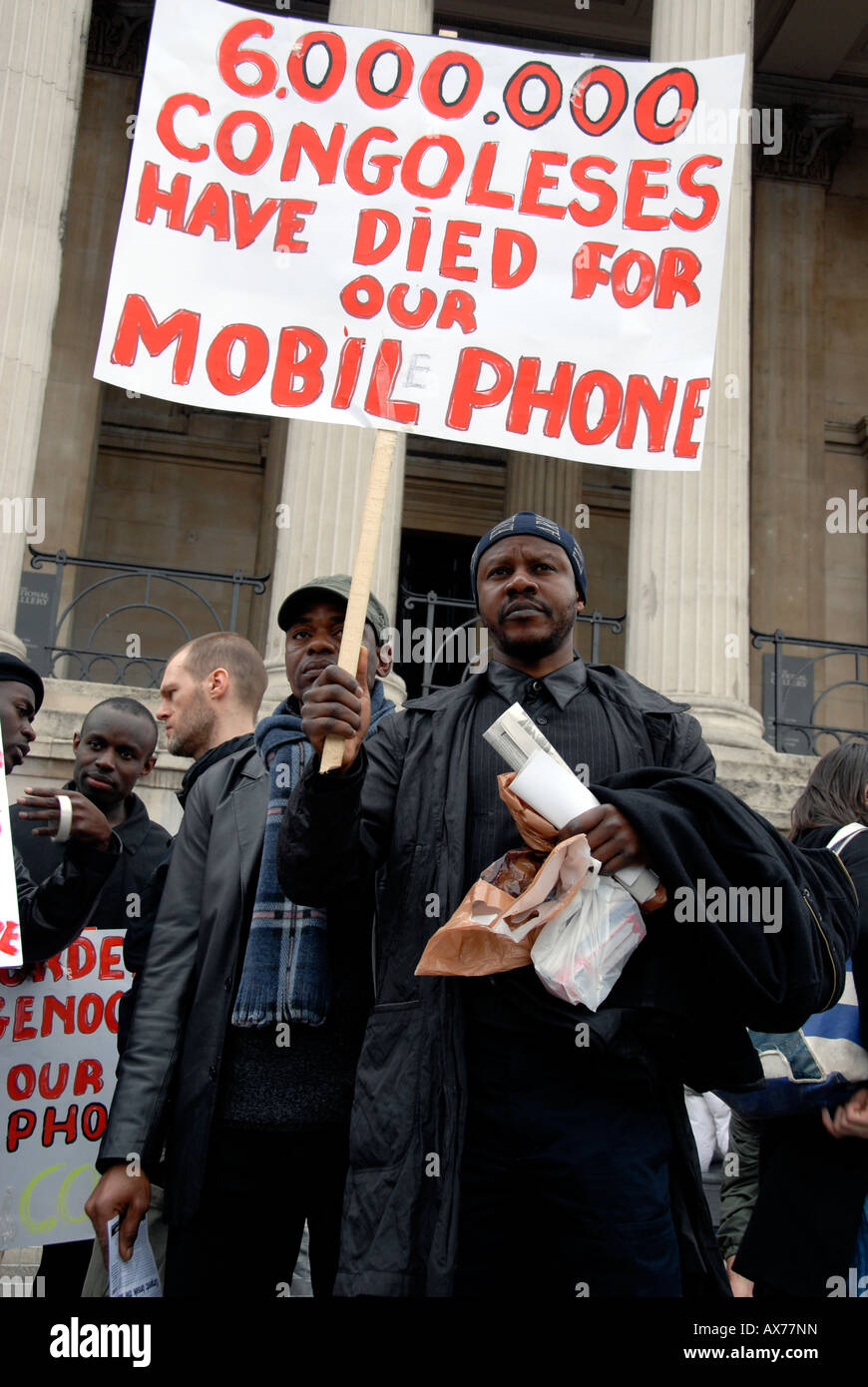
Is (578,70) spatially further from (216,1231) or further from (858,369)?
(858,369)

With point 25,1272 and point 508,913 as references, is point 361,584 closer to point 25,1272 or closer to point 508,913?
point 508,913

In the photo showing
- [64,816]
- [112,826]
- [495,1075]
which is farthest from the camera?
[112,826]

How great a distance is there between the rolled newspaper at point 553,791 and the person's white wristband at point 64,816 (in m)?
1.46

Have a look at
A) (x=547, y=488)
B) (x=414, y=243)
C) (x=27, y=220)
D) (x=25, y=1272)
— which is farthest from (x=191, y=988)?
(x=547, y=488)

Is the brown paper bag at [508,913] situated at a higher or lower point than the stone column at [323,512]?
lower

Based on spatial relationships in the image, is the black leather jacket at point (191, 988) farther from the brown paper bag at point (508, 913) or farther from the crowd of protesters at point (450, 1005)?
the brown paper bag at point (508, 913)

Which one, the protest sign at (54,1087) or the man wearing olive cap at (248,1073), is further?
the protest sign at (54,1087)

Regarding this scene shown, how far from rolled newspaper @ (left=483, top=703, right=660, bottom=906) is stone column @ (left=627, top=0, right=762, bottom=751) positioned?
→ 23.9 ft

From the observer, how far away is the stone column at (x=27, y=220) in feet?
30.7

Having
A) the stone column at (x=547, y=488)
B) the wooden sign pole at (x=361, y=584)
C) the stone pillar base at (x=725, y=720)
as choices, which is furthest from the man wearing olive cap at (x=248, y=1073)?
the stone column at (x=547, y=488)

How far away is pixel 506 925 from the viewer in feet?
7.49

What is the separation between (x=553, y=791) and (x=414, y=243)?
59.7 inches

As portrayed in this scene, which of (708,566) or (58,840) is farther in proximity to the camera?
(708,566)

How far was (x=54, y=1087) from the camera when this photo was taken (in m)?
3.86
